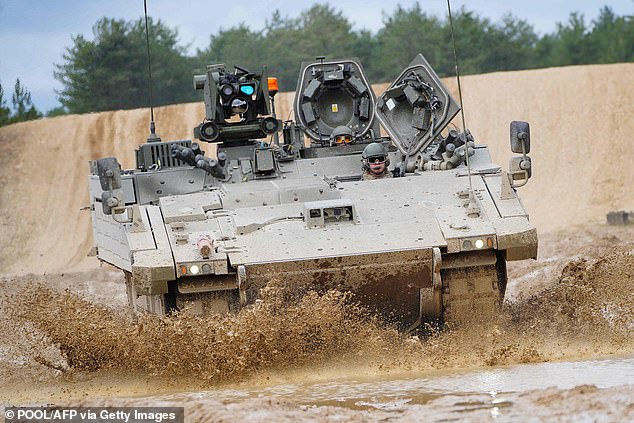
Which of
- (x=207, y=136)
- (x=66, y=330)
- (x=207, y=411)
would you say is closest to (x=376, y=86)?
(x=207, y=136)

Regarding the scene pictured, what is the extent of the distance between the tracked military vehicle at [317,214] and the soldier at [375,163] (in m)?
0.12

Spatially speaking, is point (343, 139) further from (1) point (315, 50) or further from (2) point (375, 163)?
(1) point (315, 50)

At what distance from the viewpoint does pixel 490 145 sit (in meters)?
34.6

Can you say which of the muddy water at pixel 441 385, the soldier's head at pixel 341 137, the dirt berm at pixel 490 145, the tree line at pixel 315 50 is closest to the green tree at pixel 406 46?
the tree line at pixel 315 50

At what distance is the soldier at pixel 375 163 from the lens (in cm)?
1395

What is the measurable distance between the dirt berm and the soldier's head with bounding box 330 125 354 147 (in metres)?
13.8

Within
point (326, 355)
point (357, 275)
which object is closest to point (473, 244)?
point (357, 275)

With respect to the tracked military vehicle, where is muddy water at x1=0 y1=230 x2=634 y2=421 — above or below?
below

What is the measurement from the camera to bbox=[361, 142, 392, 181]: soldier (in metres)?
14.0

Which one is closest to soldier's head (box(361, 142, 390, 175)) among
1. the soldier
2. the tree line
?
the soldier

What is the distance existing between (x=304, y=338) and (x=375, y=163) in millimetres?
2805

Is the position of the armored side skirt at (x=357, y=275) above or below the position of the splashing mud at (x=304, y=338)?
above

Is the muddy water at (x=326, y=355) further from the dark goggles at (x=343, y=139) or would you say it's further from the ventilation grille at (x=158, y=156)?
the dark goggles at (x=343, y=139)

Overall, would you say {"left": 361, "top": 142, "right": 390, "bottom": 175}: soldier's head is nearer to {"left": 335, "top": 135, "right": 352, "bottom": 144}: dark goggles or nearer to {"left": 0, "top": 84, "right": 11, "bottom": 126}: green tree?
{"left": 335, "top": 135, "right": 352, "bottom": 144}: dark goggles
